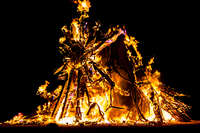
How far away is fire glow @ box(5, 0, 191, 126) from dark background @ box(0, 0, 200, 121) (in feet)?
0.91

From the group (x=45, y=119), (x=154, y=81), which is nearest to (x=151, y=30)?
(x=154, y=81)

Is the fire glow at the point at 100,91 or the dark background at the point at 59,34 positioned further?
the dark background at the point at 59,34

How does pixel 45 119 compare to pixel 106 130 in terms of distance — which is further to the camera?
pixel 45 119

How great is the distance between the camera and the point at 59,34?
1.81 meters

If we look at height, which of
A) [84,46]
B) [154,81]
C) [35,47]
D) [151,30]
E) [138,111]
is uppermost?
[151,30]

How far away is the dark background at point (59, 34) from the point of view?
171cm

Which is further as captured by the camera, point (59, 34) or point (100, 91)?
point (59, 34)

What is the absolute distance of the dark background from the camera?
5.61 feet

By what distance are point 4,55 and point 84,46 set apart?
96 cm

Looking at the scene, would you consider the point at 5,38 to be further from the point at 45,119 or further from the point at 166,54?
the point at 166,54

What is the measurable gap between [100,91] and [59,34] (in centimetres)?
81

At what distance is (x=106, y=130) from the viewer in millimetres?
902

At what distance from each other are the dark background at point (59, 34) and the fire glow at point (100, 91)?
0.91 ft

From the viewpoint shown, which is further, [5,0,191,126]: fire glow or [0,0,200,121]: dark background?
[0,0,200,121]: dark background
